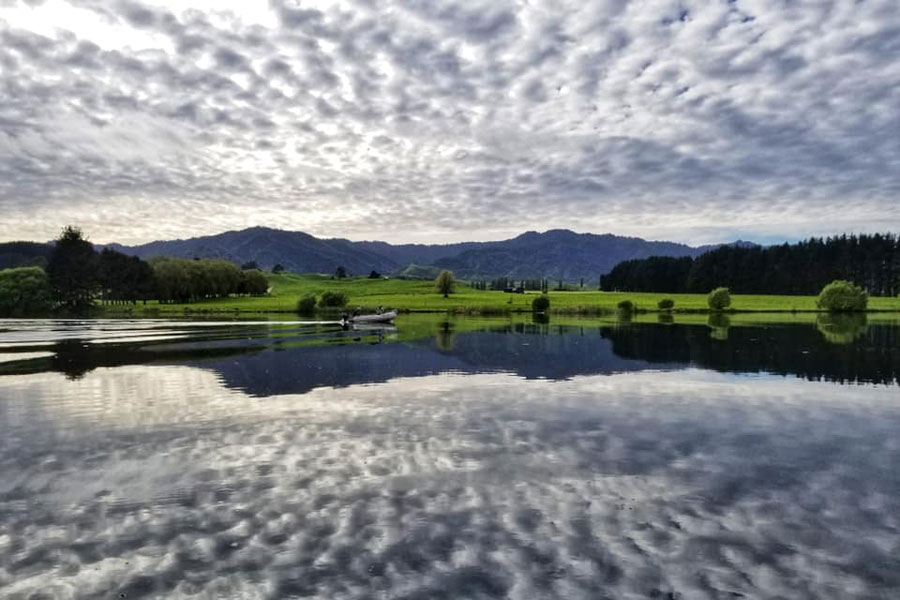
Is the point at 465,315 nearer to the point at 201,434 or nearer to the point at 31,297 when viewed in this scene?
the point at 201,434

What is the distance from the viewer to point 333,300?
467 ft

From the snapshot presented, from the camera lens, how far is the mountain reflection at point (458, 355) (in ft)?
113

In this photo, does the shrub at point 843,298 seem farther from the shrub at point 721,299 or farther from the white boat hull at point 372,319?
the white boat hull at point 372,319

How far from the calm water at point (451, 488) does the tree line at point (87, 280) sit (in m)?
142

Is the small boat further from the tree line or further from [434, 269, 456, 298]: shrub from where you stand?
the tree line

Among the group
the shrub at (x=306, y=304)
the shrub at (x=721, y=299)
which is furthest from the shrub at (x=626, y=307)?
the shrub at (x=306, y=304)

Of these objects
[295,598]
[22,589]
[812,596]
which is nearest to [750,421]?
[812,596]

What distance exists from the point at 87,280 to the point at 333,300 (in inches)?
2874

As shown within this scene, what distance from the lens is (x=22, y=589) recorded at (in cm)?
935

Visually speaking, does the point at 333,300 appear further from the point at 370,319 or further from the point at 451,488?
the point at 451,488

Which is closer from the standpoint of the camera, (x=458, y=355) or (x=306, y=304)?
(x=458, y=355)

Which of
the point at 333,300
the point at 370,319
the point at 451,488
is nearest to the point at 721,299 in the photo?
the point at 370,319

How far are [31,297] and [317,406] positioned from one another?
162761 millimetres

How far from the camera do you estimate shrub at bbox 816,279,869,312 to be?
122062 mm
